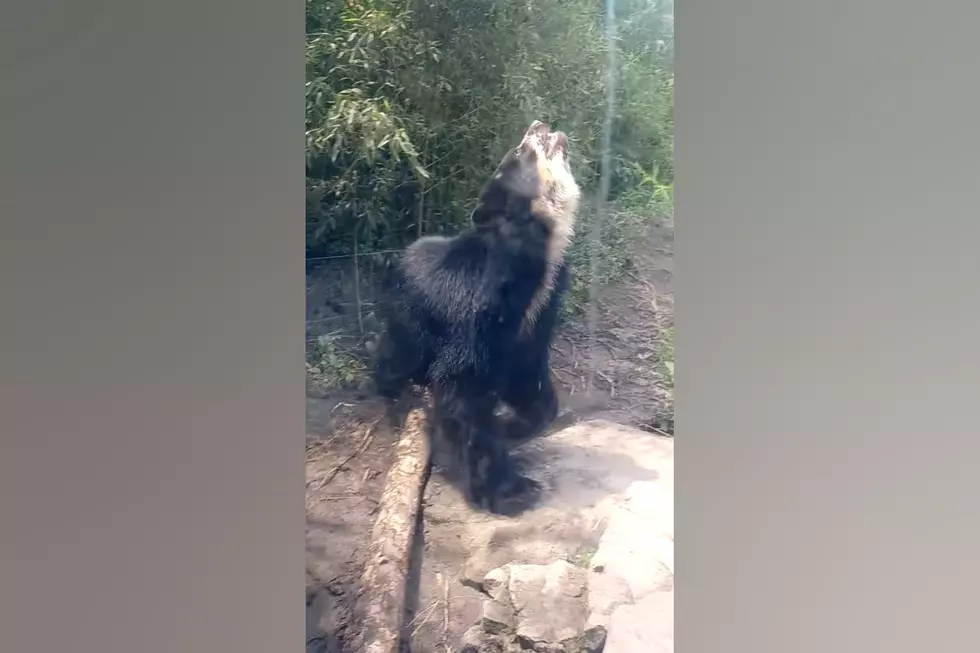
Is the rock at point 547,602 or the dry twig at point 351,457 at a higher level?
the dry twig at point 351,457

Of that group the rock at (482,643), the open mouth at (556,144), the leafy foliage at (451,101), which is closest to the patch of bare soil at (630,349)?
the leafy foliage at (451,101)

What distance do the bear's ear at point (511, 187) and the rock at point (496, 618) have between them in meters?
0.76

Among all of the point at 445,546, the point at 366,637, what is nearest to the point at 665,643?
the point at 445,546

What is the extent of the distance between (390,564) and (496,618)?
0.77 feet

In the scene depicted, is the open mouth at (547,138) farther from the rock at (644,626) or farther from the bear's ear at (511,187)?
the rock at (644,626)

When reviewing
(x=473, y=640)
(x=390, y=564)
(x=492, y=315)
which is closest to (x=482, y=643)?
(x=473, y=640)

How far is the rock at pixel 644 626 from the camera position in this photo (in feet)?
5.26

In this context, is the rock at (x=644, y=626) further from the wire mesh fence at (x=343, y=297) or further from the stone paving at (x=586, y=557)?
the wire mesh fence at (x=343, y=297)

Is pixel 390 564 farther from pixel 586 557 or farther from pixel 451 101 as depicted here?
pixel 451 101

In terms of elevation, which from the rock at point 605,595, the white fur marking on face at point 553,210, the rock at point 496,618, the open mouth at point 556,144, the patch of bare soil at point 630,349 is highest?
the open mouth at point 556,144
